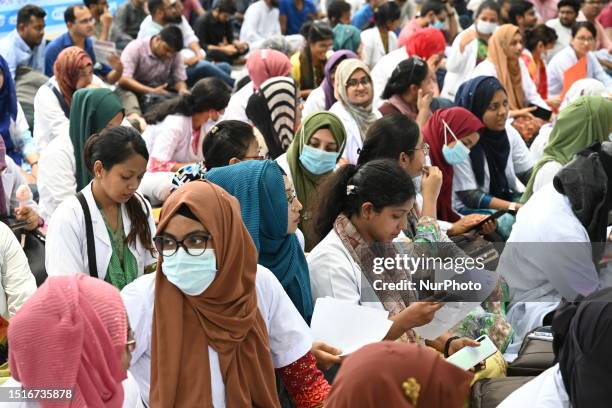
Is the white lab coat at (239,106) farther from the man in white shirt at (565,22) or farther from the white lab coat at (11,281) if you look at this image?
the man in white shirt at (565,22)

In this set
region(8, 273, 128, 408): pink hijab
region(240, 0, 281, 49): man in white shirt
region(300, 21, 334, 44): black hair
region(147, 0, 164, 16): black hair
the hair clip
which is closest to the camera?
the hair clip

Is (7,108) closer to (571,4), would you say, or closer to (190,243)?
(190,243)

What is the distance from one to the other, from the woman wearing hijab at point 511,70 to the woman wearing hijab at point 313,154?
3.18 metres

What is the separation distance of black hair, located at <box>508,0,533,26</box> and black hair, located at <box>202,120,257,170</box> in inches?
235

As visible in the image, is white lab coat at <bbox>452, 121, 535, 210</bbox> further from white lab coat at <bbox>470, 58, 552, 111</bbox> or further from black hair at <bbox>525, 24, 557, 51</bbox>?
black hair at <bbox>525, 24, 557, 51</bbox>

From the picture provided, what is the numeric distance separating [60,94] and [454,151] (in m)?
2.50

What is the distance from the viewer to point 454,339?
145 inches

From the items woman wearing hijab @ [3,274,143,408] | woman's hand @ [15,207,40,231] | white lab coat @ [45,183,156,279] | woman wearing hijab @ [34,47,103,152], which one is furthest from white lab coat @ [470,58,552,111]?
woman wearing hijab @ [3,274,143,408]

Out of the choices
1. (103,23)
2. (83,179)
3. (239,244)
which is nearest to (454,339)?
(239,244)

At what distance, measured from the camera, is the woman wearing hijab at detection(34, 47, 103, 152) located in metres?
6.43

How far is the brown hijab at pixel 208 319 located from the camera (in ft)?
9.44

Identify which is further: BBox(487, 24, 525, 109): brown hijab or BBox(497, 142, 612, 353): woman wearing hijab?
BBox(487, 24, 525, 109): brown hijab

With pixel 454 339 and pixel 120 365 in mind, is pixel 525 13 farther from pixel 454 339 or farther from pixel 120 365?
pixel 120 365

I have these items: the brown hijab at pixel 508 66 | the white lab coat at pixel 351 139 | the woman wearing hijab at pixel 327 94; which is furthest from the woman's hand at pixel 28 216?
the brown hijab at pixel 508 66
